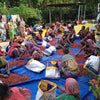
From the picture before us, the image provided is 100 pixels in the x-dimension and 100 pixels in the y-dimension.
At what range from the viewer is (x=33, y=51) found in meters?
4.25

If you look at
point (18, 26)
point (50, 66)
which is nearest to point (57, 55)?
point (50, 66)

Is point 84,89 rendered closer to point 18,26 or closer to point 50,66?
point 50,66

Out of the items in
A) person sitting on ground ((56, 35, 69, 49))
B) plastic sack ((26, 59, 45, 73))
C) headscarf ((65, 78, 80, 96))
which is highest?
headscarf ((65, 78, 80, 96))

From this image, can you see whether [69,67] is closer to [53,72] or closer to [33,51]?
[53,72]

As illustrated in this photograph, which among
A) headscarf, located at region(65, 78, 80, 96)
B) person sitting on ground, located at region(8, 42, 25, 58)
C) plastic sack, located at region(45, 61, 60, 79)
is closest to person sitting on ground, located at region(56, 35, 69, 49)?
person sitting on ground, located at region(8, 42, 25, 58)

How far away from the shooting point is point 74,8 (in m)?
19.6

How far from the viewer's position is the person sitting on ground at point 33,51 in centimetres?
397

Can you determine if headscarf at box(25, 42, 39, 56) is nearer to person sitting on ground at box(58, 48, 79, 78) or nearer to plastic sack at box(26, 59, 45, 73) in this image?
plastic sack at box(26, 59, 45, 73)

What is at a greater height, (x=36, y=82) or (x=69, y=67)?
(x=69, y=67)

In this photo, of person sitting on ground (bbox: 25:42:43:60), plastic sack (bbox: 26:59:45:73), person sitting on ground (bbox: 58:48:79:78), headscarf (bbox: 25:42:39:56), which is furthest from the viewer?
headscarf (bbox: 25:42:39:56)

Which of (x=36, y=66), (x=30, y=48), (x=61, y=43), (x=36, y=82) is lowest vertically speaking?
(x=36, y=82)

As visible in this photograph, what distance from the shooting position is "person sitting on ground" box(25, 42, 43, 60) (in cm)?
397

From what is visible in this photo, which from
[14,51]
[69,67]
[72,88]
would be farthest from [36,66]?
[72,88]

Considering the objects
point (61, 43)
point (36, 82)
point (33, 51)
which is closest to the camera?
point (36, 82)
